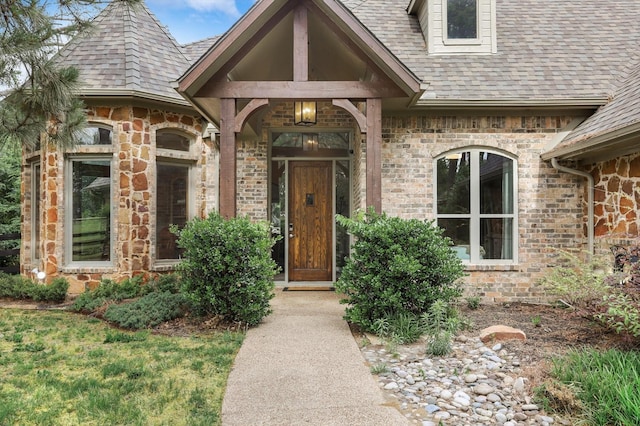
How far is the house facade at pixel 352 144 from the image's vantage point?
5656 mm

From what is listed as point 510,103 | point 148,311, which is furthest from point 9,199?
point 510,103

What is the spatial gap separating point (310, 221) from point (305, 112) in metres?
2.07

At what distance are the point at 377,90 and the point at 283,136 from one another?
2.98m

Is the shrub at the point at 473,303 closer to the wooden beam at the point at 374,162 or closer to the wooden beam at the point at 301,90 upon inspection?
the wooden beam at the point at 374,162

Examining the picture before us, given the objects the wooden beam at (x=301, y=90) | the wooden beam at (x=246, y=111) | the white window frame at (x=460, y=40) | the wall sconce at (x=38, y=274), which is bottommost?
the wall sconce at (x=38, y=274)

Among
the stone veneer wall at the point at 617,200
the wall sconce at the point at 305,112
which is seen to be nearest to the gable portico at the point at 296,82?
the wall sconce at the point at 305,112

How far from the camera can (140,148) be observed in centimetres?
715

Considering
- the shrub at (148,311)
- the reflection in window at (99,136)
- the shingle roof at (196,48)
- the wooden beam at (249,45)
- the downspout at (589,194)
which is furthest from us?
the shingle roof at (196,48)

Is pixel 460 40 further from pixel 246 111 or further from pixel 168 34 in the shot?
pixel 168 34

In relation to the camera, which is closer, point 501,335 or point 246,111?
point 501,335

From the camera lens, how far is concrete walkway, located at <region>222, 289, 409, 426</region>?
275 cm

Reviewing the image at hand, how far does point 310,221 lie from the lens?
801cm

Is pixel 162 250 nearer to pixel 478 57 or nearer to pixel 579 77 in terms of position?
pixel 478 57

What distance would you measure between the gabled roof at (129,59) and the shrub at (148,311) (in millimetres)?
3437
